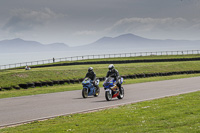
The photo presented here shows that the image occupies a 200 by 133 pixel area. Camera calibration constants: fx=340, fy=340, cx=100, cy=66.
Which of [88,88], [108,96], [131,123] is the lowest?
[131,123]

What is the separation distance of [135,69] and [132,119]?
3229 centimetres

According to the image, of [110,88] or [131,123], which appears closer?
[131,123]

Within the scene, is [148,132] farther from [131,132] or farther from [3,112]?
[3,112]

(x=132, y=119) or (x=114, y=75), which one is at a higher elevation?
(x=114, y=75)

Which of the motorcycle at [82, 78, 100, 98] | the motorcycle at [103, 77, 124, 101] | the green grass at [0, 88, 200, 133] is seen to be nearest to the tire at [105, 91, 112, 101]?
the motorcycle at [103, 77, 124, 101]

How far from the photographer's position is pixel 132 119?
10.6 m

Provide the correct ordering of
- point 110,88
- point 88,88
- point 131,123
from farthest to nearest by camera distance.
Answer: point 88,88
point 110,88
point 131,123

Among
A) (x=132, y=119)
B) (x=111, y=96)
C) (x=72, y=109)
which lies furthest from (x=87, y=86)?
(x=132, y=119)

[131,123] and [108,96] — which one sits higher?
[108,96]

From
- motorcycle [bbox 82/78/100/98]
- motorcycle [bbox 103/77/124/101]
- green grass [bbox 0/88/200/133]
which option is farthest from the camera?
motorcycle [bbox 82/78/100/98]

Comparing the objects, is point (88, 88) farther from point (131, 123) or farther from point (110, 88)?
point (131, 123)

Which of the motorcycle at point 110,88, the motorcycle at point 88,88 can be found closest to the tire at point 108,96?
the motorcycle at point 110,88

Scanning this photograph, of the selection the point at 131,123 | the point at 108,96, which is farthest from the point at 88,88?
the point at 131,123

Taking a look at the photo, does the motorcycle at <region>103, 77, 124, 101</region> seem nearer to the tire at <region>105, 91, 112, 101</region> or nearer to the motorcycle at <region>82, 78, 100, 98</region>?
the tire at <region>105, 91, 112, 101</region>
